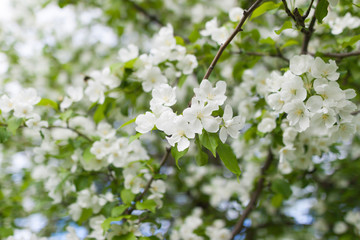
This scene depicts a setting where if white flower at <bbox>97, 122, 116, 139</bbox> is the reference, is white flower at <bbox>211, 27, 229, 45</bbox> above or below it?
above

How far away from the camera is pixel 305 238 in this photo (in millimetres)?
3084

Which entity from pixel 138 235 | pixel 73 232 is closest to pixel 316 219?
pixel 138 235

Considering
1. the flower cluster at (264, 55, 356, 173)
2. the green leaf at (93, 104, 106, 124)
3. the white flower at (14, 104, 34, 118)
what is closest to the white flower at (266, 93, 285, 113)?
the flower cluster at (264, 55, 356, 173)

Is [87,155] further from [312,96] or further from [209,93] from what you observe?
[312,96]

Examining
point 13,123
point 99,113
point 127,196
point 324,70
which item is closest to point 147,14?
point 99,113

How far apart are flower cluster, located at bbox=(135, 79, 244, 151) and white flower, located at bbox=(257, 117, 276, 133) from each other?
20.9 inches

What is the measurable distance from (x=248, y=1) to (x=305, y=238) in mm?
2270

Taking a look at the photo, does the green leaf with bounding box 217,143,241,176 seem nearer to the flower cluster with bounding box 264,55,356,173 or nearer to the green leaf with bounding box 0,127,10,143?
the flower cluster with bounding box 264,55,356,173

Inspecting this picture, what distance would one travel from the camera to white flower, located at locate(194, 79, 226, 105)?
1.14m

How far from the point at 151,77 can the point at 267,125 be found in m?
0.70

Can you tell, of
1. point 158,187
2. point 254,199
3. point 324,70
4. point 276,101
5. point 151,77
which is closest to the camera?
point 324,70

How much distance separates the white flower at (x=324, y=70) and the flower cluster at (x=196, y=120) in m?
0.36

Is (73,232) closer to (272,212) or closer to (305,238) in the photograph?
(272,212)

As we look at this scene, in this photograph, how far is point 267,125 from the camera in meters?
1.69
